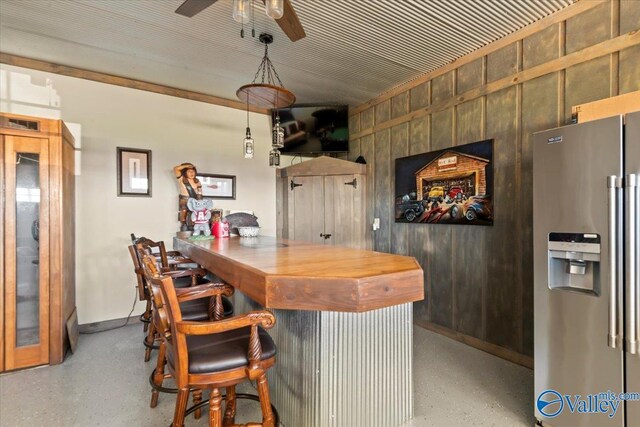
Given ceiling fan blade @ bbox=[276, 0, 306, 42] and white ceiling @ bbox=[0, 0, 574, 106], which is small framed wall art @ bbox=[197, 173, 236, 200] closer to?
white ceiling @ bbox=[0, 0, 574, 106]

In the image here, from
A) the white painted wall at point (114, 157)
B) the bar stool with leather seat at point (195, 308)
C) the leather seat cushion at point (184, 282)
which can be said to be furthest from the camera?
the white painted wall at point (114, 157)

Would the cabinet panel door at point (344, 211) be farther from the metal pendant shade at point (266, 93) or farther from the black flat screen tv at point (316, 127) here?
the metal pendant shade at point (266, 93)

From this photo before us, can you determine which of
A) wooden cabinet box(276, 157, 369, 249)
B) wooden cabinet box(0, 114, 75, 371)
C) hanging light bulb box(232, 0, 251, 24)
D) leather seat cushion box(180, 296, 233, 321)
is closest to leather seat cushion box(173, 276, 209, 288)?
leather seat cushion box(180, 296, 233, 321)

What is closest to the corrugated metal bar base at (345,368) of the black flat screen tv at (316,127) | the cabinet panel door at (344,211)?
the cabinet panel door at (344,211)

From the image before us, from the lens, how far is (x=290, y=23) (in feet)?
6.88

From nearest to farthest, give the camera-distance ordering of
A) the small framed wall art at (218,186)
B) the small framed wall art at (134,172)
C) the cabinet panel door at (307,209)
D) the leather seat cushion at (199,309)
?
the leather seat cushion at (199,309), the small framed wall art at (134,172), the small framed wall art at (218,186), the cabinet panel door at (307,209)

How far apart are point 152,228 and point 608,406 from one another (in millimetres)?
4471

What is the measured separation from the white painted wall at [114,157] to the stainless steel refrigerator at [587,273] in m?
3.89

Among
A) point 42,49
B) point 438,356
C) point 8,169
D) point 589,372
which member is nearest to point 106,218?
point 8,169

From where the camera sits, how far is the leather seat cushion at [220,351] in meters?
1.33

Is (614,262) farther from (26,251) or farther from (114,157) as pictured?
(114,157)

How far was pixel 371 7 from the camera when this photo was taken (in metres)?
2.49

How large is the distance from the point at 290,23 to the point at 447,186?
2.30 meters

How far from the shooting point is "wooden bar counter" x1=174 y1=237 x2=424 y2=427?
134 centimetres
